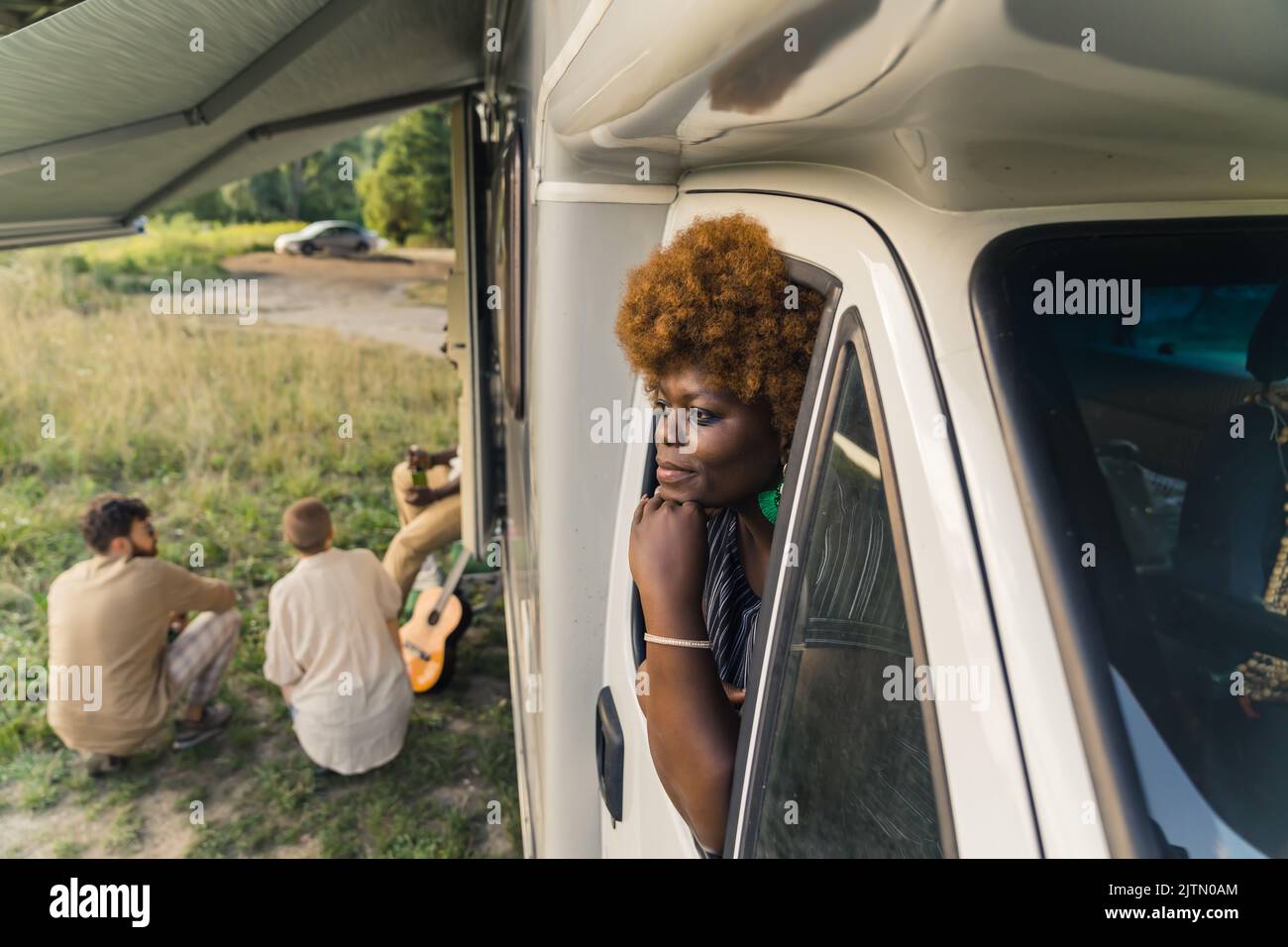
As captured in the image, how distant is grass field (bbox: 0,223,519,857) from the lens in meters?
4.19

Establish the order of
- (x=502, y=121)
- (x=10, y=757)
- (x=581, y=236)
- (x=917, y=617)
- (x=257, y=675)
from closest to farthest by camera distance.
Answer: (x=917, y=617) < (x=581, y=236) < (x=502, y=121) < (x=10, y=757) < (x=257, y=675)

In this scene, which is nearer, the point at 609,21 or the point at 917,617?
the point at 917,617

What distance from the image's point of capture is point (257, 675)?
5.27 meters

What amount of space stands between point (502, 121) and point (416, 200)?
18.8 metres

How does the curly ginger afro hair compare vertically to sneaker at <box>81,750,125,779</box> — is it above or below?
above

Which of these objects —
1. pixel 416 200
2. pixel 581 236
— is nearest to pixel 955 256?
pixel 581 236

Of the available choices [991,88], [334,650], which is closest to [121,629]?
[334,650]

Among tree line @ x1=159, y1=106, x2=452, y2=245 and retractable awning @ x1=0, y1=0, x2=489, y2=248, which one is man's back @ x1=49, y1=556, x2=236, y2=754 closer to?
retractable awning @ x1=0, y1=0, x2=489, y2=248

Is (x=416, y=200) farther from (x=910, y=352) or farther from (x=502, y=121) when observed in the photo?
(x=910, y=352)

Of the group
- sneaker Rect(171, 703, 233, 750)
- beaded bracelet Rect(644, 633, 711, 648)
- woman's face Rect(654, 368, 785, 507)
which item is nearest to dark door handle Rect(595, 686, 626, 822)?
beaded bracelet Rect(644, 633, 711, 648)

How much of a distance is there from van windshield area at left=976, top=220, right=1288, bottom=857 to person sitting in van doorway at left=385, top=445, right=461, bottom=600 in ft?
14.3

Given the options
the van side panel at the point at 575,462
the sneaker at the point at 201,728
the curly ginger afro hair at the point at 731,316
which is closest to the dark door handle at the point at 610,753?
the van side panel at the point at 575,462

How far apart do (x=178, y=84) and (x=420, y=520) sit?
2.76 meters

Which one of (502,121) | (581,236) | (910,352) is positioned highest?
(502,121)
